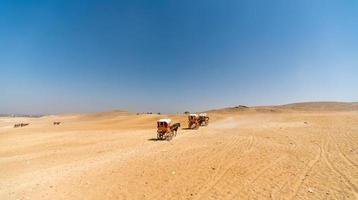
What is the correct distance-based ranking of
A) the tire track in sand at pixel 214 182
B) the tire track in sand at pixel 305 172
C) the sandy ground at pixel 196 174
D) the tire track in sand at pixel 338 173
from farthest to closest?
the sandy ground at pixel 196 174, the tire track in sand at pixel 214 182, the tire track in sand at pixel 305 172, the tire track in sand at pixel 338 173

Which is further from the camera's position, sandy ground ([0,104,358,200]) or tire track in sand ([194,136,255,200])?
sandy ground ([0,104,358,200])

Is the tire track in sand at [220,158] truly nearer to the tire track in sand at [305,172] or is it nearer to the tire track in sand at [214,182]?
the tire track in sand at [214,182]

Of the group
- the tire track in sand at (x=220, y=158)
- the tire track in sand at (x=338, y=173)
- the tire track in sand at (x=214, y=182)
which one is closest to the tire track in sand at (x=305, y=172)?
the tire track in sand at (x=338, y=173)

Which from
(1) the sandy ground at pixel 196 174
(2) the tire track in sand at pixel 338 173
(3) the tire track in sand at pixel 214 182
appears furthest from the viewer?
(1) the sandy ground at pixel 196 174

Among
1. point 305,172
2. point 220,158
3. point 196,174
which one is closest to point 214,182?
point 196,174

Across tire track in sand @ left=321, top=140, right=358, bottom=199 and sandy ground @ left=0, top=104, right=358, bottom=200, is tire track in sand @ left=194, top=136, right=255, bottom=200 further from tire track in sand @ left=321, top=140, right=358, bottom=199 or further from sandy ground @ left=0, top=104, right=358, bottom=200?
tire track in sand @ left=321, top=140, right=358, bottom=199

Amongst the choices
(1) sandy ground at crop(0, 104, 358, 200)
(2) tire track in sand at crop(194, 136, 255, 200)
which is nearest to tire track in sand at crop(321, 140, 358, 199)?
(1) sandy ground at crop(0, 104, 358, 200)

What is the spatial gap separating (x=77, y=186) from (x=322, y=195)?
9.39 metres

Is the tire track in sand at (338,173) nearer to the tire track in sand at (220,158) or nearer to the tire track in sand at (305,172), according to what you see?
the tire track in sand at (305,172)

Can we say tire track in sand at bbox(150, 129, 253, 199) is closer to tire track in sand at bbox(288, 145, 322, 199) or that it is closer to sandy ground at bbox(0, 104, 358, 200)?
sandy ground at bbox(0, 104, 358, 200)

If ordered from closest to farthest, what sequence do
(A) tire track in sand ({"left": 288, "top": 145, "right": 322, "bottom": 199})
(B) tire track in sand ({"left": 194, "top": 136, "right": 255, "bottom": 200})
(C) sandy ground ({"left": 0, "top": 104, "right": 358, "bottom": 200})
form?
(A) tire track in sand ({"left": 288, "top": 145, "right": 322, "bottom": 199})
(B) tire track in sand ({"left": 194, "top": 136, "right": 255, "bottom": 200})
(C) sandy ground ({"left": 0, "top": 104, "right": 358, "bottom": 200})

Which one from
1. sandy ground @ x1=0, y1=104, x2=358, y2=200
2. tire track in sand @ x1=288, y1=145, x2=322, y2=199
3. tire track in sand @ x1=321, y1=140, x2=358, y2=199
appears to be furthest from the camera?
sandy ground @ x1=0, y1=104, x2=358, y2=200

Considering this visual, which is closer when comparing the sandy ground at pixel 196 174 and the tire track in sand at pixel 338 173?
the tire track in sand at pixel 338 173

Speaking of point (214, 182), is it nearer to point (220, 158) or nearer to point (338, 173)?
point (220, 158)
